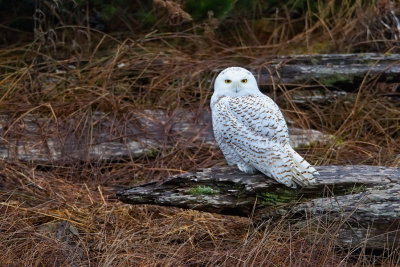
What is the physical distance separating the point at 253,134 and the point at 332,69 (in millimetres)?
2053

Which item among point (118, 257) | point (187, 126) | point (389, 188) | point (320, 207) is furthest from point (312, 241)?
point (187, 126)

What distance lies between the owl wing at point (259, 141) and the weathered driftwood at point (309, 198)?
0.10 meters

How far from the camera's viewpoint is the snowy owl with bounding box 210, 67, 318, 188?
3322 millimetres

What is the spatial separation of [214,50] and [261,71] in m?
1.06

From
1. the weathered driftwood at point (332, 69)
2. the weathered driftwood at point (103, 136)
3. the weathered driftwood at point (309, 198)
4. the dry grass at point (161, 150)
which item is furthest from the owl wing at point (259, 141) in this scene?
the weathered driftwood at point (332, 69)

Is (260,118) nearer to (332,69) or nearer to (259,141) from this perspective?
(259,141)

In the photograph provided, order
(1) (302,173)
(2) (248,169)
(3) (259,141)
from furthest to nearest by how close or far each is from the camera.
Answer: (2) (248,169), (3) (259,141), (1) (302,173)

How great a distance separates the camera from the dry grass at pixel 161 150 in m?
3.15

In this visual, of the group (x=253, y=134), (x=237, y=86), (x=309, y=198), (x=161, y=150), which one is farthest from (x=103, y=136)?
(x=309, y=198)

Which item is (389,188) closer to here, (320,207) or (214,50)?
(320,207)

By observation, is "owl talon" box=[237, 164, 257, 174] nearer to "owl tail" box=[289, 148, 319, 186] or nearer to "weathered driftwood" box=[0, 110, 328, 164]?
"owl tail" box=[289, 148, 319, 186]

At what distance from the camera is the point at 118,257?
312 cm

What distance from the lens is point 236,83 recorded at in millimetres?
3559

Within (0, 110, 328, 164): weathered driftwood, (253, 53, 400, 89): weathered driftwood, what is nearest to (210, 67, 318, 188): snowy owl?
(0, 110, 328, 164): weathered driftwood
